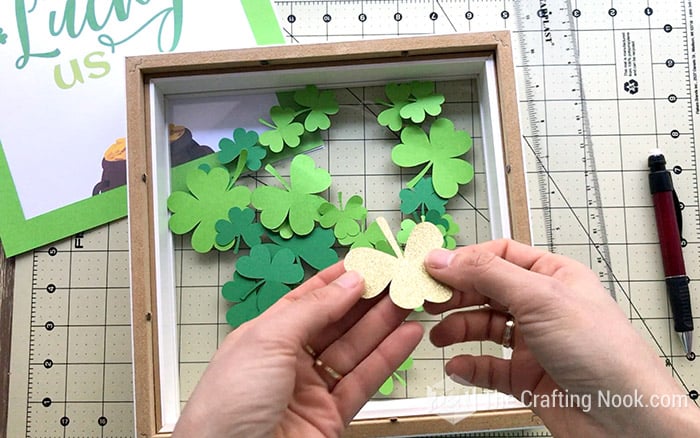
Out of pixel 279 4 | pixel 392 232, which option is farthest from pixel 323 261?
pixel 279 4

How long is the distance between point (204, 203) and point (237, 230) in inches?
2.6

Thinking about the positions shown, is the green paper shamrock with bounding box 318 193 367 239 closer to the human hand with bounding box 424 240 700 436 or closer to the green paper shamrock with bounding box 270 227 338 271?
the green paper shamrock with bounding box 270 227 338 271

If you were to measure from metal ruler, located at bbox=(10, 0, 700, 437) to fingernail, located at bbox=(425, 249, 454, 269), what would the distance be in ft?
1.02

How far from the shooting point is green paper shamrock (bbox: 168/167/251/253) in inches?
32.5

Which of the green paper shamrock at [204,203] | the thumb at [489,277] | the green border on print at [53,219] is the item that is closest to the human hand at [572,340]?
the thumb at [489,277]

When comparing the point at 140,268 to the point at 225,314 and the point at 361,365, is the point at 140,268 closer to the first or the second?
the point at 225,314

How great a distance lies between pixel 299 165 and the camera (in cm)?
84

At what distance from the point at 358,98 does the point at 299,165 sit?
0.45 ft

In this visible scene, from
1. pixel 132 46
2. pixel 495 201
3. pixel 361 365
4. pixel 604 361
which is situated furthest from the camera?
pixel 132 46

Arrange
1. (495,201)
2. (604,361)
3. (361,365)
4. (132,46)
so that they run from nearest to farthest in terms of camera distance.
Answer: (604,361), (361,365), (495,201), (132,46)

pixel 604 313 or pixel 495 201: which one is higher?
pixel 495 201

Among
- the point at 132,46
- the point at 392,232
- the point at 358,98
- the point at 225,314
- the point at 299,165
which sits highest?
the point at 132,46

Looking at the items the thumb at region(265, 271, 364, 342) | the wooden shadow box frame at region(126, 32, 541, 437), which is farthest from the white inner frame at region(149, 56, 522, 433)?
the thumb at region(265, 271, 364, 342)

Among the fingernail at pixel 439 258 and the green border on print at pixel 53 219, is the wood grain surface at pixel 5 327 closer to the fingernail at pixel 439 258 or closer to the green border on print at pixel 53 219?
the green border on print at pixel 53 219
